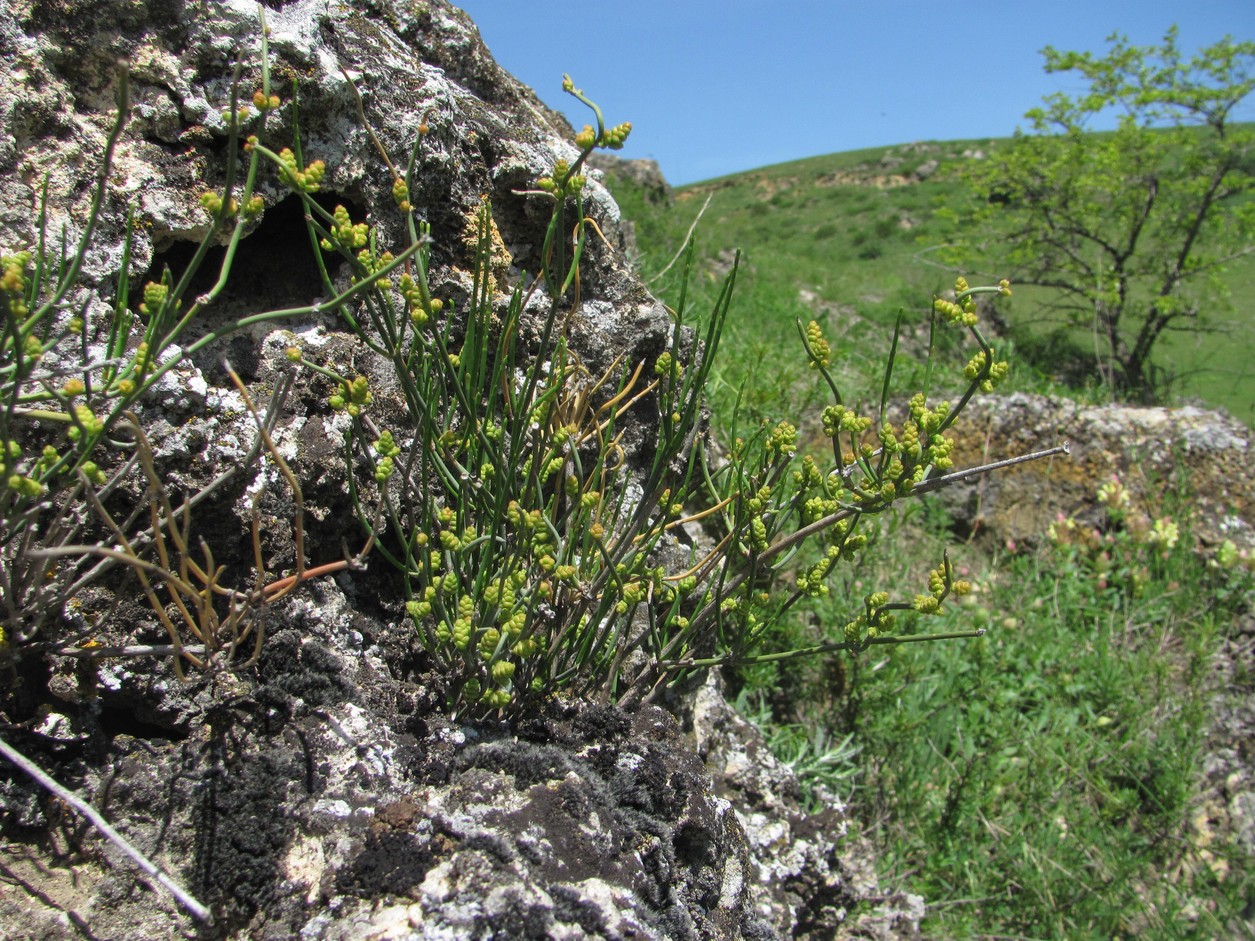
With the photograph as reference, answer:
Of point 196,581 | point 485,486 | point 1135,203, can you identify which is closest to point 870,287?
point 1135,203

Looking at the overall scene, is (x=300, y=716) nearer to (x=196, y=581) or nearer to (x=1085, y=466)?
(x=196, y=581)

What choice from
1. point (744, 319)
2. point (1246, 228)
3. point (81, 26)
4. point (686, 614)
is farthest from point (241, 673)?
point (1246, 228)

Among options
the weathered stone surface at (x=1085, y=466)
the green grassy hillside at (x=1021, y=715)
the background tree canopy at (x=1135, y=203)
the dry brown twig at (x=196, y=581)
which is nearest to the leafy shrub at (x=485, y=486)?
the dry brown twig at (x=196, y=581)

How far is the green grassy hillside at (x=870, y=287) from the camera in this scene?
18.2 feet

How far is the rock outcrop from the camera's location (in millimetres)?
1153

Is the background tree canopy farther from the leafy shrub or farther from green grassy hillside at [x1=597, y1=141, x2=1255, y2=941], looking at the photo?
the leafy shrub

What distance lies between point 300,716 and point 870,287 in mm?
8690

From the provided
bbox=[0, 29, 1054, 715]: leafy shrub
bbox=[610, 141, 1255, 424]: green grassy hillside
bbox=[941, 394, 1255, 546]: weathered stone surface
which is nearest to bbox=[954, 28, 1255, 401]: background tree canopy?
bbox=[610, 141, 1255, 424]: green grassy hillside

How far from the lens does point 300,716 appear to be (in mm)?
1355

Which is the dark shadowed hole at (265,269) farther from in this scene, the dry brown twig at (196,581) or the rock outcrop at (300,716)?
the dry brown twig at (196,581)

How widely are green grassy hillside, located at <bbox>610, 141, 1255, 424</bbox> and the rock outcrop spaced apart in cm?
79

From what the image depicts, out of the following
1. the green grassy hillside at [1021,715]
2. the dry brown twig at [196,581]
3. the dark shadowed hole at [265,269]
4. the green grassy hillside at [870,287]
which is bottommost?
the green grassy hillside at [1021,715]

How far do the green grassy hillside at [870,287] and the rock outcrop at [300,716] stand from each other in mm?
787

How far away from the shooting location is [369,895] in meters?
1.13
